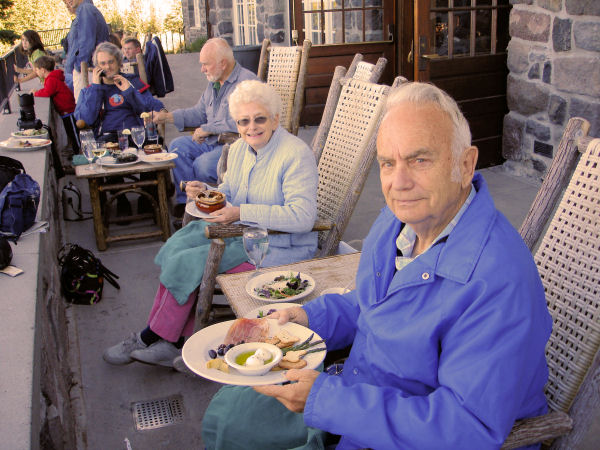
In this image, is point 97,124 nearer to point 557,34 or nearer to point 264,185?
point 264,185

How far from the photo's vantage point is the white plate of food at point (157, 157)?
457cm

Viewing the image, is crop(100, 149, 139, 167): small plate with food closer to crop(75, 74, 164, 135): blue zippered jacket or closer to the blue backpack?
crop(75, 74, 164, 135): blue zippered jacket

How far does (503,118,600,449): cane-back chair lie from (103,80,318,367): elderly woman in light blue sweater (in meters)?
1.16

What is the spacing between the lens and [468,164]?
1460mm

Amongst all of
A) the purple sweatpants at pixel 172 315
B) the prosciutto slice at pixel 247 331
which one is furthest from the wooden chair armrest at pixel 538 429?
the purple sweatpants at pixel 172 315

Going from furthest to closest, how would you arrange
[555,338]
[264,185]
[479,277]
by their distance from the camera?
[264,185] < [555,338] < [479,277]

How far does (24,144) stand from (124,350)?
6.78 ft

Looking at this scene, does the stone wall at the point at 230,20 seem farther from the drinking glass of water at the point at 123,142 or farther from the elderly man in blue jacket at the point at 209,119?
the drinking glass of water at the point at 123,142

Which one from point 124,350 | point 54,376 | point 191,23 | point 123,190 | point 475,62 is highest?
point 191,23

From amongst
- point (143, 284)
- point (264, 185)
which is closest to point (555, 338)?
point (264, 185)

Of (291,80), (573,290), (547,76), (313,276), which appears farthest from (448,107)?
(547,76)

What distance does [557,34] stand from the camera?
4.97 meters

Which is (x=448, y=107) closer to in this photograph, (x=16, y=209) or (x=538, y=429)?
(x=538, y=429)

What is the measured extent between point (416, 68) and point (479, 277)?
14.3 feet
